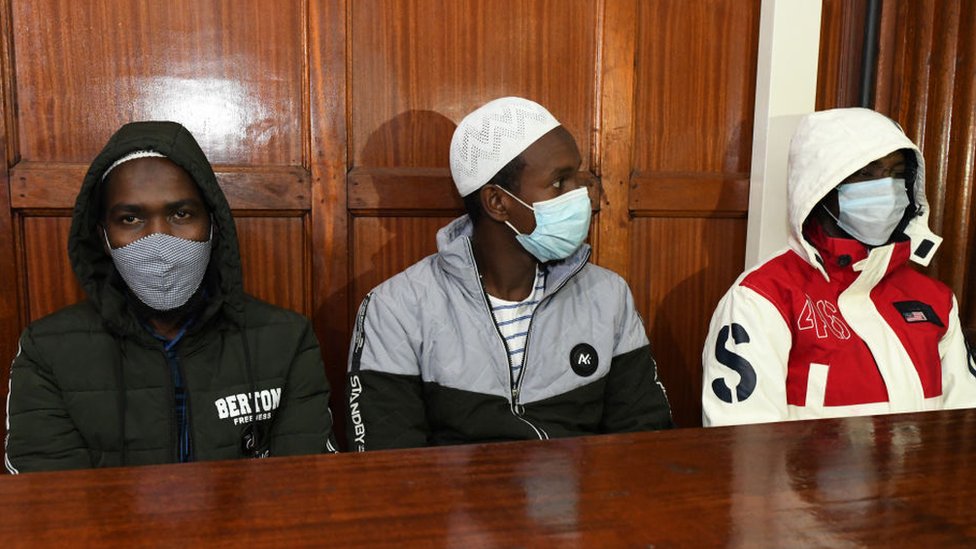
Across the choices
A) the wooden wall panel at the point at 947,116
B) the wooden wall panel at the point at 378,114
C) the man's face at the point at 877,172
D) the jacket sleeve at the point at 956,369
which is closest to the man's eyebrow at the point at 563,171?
the wooden wall panel at the point at 378,114

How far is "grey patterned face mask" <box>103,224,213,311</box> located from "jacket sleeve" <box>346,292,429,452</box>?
39 cm

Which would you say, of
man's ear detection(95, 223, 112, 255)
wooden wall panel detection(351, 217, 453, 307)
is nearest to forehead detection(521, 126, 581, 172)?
wooden wall panel detection(351, 217, 453, 307)

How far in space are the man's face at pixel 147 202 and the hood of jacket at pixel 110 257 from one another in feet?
0.08

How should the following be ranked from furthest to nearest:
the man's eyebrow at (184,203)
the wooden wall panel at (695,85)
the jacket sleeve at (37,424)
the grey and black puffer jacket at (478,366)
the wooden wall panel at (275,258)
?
the wooden wall panel at (695,85), the wooden wall panel at (275,258), the grey and black puffer jacket at (478,366), the man's eyebrow at (184,203), the jacket sleeve at (37,424)

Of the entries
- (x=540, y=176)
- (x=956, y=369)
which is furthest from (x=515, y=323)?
(x=956, y=369)

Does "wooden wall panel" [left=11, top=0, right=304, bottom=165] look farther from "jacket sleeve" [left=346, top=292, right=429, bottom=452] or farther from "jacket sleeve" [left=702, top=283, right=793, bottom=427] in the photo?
"jacket sleeve" [left=702, top=283, right=793, bottom=427]

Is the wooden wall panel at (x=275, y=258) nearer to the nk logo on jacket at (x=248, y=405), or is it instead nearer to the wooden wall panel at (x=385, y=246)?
the wooden wall panel at (x=385, y=246)

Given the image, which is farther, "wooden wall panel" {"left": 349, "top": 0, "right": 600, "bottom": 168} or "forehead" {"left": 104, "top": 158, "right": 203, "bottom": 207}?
"wooden wall panel" {"left": 349, "top": 0, "right": 600, "bottom": 168}

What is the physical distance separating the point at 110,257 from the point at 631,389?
1.20 metres

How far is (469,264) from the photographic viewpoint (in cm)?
173

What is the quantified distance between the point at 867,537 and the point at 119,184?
1475mm

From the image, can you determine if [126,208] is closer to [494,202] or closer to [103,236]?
[103,236]

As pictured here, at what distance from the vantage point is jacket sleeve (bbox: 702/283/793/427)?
1.65 m

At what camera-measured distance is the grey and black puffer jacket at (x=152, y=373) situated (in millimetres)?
1472
